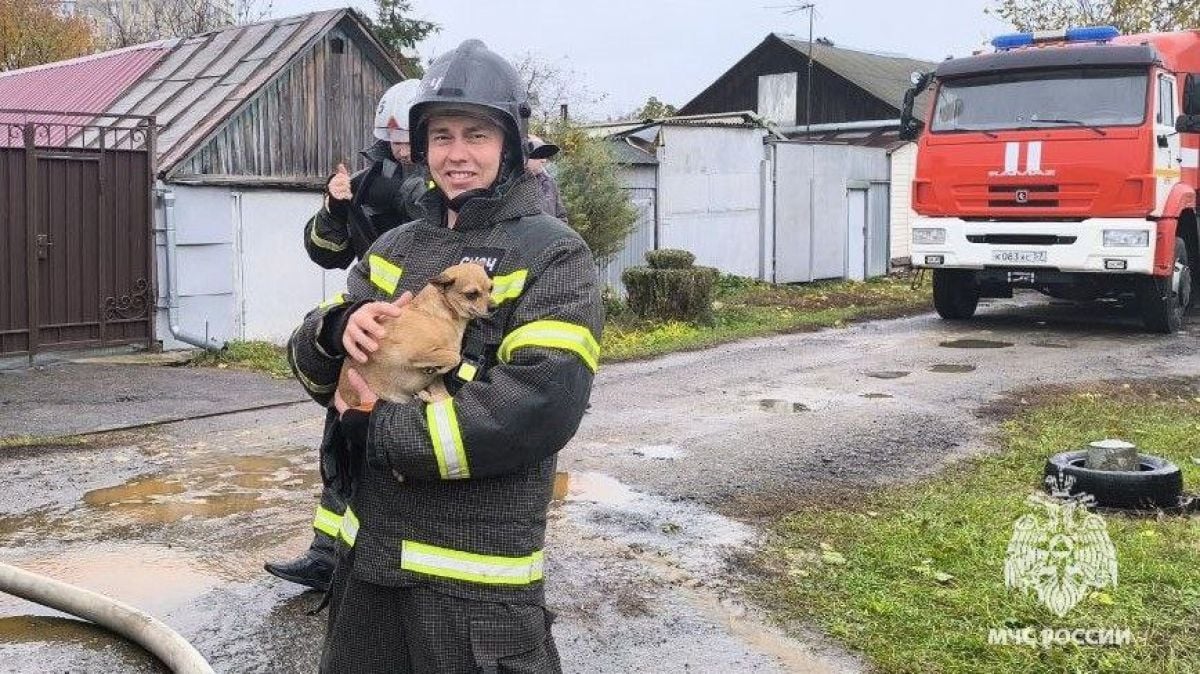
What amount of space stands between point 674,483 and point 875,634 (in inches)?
92.9

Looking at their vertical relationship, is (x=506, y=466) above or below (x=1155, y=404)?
above

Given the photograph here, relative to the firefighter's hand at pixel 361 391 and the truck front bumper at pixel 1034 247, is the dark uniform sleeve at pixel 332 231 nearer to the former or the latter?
the firefighter's hand at pixel 361 391

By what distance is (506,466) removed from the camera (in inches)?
87.7

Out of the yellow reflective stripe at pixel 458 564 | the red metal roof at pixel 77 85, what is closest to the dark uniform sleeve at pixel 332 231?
the yellow reflective stripe at pixel 458 564

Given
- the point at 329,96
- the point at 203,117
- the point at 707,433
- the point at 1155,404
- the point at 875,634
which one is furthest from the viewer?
the point at 329,96

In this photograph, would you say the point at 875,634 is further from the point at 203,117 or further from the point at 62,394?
the point at 203,117

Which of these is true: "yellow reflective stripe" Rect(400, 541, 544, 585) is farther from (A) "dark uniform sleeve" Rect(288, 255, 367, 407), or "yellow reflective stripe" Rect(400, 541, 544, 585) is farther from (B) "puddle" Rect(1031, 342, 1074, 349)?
(B) "puddle" Rect(1031, 342, 1074, 349)

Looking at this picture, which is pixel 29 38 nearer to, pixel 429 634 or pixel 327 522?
pixel 327 522

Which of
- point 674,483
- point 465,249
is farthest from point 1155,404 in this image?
point 465,249

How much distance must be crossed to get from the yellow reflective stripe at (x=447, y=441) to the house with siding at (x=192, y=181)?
995 cm

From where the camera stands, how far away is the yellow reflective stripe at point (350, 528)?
8.11 ft

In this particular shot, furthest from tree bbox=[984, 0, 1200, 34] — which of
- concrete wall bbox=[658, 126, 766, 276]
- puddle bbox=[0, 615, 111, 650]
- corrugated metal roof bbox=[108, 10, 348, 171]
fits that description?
puddle bbox=[0, 615, 111, 650]

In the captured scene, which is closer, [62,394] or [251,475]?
[251,475]

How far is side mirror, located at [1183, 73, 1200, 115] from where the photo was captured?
40.7 ft
